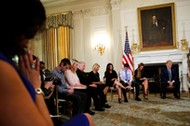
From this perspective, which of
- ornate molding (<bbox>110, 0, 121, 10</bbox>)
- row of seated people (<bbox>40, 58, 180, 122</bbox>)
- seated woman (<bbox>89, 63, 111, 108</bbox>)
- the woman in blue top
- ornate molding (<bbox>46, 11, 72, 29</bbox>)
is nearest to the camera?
the woman in blue top

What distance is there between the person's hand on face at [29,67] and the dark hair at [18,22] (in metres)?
0.09

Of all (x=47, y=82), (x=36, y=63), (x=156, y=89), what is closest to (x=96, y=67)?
(x=47, y=82)

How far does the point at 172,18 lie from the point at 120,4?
220cm

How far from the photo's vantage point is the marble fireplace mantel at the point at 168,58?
849 cm

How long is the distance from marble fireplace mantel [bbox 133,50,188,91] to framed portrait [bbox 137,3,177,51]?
0.23m

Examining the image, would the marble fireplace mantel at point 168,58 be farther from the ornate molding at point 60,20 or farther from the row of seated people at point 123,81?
the ornate molding at point 60,20

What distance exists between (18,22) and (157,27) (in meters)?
8.85

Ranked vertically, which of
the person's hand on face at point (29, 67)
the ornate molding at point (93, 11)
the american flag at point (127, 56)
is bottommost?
the person's hand on face at point (29, 67)

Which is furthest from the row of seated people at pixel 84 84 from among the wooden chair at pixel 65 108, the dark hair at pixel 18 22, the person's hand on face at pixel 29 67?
the dark hair at pixel 18 22

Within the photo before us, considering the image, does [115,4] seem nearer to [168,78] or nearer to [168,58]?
[168,58]

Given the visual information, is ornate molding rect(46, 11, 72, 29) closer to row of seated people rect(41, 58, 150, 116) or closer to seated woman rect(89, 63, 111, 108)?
row of seated people rect(41, 58, 150, 116)

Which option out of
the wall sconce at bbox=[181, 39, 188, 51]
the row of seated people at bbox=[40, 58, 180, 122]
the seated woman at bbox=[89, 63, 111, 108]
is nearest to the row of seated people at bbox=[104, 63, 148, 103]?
the row of seated people at bbox=[40, 58, 180, 122]

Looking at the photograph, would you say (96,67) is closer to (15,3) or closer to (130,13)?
(130,13)

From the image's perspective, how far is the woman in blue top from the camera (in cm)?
53
